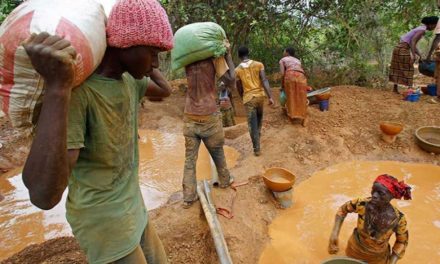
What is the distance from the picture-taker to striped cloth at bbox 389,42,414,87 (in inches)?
270

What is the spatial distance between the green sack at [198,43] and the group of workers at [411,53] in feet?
16.2

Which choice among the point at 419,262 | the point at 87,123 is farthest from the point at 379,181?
the point at 87,123

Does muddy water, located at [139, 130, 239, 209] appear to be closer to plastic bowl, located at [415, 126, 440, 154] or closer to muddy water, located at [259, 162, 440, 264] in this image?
muddy water, located at [259, 162, 440, 264]

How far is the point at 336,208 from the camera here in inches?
162

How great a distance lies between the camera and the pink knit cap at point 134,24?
1238mm

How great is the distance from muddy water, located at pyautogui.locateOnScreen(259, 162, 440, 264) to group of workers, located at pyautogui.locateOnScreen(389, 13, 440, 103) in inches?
94.2

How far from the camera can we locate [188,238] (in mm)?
3369

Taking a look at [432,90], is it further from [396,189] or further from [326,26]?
[396,189]

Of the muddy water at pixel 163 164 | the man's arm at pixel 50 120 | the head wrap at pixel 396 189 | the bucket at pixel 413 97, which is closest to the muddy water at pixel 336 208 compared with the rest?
the head wrap at pixel 396 189

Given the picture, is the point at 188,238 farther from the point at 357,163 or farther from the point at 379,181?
the point at 357,163

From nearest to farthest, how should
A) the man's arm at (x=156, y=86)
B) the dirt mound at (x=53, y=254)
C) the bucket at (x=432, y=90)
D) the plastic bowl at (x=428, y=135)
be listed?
the man's arm at (x=156, y=86)
the dirt mound at (x=53, y=254)
the plastic bowl at (x=428, y=135)
the bucket at (x=432, y=90)

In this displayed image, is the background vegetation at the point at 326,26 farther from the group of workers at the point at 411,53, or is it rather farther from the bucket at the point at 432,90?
the bucket at the point at 432,90

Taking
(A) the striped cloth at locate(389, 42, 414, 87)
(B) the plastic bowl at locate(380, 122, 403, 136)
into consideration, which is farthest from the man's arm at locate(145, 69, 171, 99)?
(A) the striped cloth at locate(389, 42, 414, 87)

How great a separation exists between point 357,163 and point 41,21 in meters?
5.26
